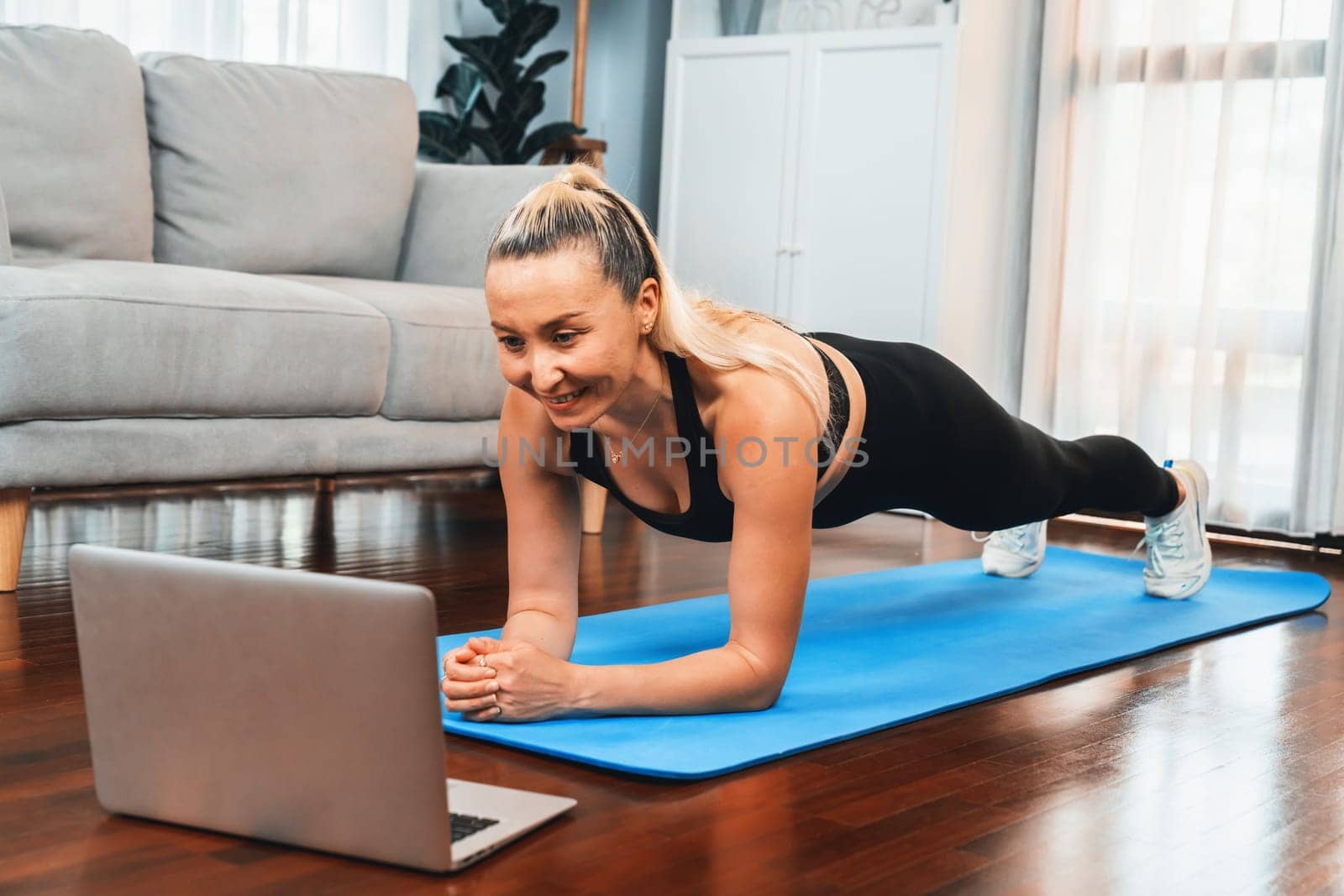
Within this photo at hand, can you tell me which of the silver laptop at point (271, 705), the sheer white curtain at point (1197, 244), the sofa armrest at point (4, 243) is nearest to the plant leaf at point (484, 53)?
the sheer white curtain at point (1197, 244)

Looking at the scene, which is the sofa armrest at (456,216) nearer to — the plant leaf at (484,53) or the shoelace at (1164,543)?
the plant leaf at (484,53)

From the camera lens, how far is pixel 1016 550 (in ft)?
8.75

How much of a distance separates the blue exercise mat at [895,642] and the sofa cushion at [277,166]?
145 centimetres

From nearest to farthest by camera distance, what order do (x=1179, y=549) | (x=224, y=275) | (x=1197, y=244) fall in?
(x=224, y=275) → (x=1179, y=549) → (x=1197, y=244)

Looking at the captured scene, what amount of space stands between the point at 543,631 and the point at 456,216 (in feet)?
6.29

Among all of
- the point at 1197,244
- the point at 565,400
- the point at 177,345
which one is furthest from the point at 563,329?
the point at 1197,244

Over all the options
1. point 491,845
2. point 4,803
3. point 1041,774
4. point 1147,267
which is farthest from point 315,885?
point 1147,267

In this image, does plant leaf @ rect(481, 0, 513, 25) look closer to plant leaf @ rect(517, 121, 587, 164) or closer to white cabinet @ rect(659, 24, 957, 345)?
plant leaf @ rect(517, 121, 587, 164)

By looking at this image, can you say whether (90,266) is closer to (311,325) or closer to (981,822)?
(311,325)

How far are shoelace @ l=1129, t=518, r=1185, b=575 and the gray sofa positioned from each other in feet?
4.19

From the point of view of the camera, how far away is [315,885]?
106cm

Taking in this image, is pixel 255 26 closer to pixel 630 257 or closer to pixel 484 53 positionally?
pixel 484 53

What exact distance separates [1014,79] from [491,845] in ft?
11.0

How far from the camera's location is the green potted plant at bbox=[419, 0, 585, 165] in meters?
4.38
